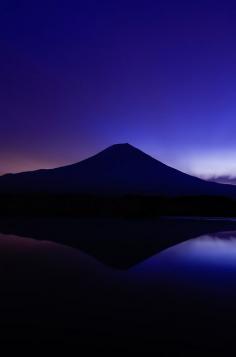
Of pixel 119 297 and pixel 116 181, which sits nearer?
pixel 119 297

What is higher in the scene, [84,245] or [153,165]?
[153,165]

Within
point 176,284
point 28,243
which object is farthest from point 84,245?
point 176,284

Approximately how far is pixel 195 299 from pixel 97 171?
64.1 m

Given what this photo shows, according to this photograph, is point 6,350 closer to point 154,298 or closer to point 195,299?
point 154,298

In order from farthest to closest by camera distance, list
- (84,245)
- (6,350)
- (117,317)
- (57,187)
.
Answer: (57,187) → (84,245) → (117,317) → (6,350)

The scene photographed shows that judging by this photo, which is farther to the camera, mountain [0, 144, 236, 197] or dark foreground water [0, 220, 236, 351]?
mountain [0, 144, 236, 197]

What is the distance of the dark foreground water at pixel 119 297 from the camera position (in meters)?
3.44

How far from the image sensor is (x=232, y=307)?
4.38m

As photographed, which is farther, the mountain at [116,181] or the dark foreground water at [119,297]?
the mountain at [116,181]

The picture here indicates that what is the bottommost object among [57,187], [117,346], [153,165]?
[117,346]

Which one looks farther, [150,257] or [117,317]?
[150,257]

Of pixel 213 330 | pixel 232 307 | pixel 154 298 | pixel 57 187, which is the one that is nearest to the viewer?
pixel 213 330

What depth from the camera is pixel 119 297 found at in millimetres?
4688

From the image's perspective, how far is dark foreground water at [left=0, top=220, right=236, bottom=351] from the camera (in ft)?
11.3
